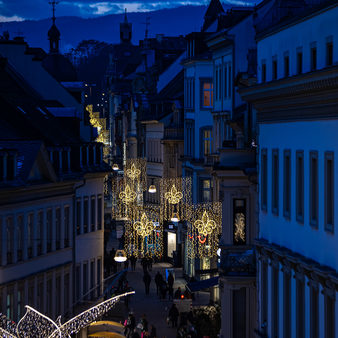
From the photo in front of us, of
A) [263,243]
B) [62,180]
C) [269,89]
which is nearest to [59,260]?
[62,180]

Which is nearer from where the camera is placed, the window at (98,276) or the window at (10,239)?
the window at (10,239)

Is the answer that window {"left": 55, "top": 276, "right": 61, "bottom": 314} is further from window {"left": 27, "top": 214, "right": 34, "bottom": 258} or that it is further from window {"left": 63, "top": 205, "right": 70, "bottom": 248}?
window {"left": 27, "top": 214, "right": 34, "bottom": 258}

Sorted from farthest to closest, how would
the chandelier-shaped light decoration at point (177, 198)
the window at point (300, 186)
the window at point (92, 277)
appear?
1. the chandelier-shaped light decoration at point (177, 198)
2. the window at point (92, 277)
3. the window at point (300, 186)

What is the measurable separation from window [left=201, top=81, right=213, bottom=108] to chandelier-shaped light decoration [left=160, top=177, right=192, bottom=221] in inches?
197

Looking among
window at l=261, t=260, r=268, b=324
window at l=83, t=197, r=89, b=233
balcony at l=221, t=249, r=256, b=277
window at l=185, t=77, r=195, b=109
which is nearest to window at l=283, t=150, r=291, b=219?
window at l=261, t=260, r=268, b=324

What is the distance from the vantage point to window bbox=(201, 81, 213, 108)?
68.8 meters

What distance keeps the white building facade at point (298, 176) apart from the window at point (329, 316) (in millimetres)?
23

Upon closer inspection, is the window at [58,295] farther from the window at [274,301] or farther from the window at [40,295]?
the window at [274,301]

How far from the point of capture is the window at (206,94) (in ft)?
226

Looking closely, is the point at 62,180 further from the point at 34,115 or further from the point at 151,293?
the point at 151,293

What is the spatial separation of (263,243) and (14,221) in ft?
33.4

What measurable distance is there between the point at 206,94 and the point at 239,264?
26.8 m

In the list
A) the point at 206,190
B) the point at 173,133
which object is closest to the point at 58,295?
the point at 206,190

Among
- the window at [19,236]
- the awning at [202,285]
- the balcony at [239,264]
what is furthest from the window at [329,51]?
the awning at [202,285]
